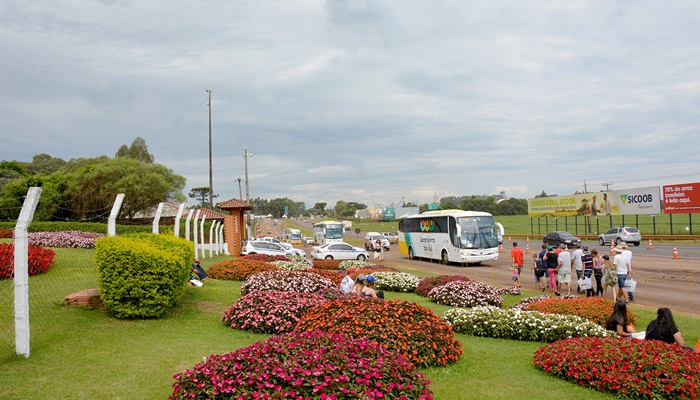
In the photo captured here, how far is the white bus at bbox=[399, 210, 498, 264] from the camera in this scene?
29672 millimetres

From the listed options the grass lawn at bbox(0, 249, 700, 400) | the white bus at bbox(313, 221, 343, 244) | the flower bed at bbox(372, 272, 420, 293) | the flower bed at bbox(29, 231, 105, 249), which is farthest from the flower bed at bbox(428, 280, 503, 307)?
the white bus at bbox(313, 221, 343, 244)

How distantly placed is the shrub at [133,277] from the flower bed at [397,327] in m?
3.22

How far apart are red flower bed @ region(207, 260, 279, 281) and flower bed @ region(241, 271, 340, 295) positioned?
4605 mm

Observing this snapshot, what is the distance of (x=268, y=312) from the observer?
10.2 metres

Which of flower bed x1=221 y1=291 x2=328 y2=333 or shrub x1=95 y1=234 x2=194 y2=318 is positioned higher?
shrub x1=95 y1=234 x2=194 y2=318

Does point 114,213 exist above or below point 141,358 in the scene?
above

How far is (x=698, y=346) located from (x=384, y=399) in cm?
593

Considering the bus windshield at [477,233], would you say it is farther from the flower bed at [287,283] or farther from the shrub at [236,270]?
the flower bed at [287,283]

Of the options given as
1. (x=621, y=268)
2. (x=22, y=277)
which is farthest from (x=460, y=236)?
(x=22, y=277)

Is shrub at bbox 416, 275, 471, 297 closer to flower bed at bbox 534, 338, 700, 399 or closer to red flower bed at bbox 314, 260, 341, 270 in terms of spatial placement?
flower bed at bbox 534, 338, 700, 399

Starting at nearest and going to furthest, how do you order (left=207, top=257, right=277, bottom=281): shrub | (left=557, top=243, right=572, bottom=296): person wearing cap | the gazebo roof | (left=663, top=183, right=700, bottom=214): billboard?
(left=557, top=243, right=572, bottom=296): person wearing cap → (left=207, top=257, right=277, bottom=281): shrub → the gazebo roof → (left=663, top=183, right=700, bottom=214): billboard

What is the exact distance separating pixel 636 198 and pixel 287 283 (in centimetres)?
5178

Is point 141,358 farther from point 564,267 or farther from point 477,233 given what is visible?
point 477,233

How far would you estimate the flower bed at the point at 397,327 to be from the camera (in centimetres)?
766
